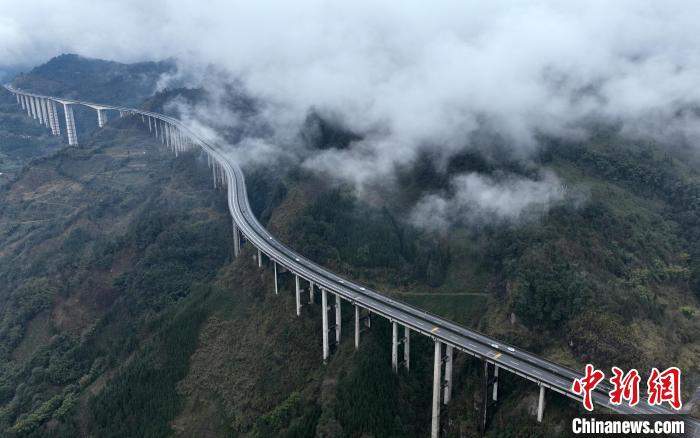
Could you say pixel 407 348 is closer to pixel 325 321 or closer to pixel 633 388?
pixel 325 321

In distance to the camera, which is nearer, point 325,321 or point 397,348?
point 397,348

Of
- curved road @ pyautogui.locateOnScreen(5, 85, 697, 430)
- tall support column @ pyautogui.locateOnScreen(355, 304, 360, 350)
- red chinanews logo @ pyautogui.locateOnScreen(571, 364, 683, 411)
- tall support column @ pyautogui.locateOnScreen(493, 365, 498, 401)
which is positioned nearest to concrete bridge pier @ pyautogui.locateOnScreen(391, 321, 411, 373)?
curved road @ pyautogui.locateOnScreen(5, 85, 697, 430)

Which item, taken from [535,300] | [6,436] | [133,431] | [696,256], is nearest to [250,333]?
[133,431]

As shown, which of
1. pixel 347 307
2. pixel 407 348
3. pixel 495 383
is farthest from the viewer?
pixel 347 307

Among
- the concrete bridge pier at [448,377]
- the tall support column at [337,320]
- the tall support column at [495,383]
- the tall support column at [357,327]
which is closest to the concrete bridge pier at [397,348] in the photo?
the tall support column at [357,327]

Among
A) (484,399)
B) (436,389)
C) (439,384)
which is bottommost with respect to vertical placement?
(436,389)

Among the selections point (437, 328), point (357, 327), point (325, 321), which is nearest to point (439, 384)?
point (437, 328)

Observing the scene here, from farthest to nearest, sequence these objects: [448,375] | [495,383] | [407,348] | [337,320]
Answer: [337,320]
[407,348]
[448,375]
[495,383]

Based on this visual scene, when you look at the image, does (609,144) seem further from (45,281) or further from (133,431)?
(45,281)
